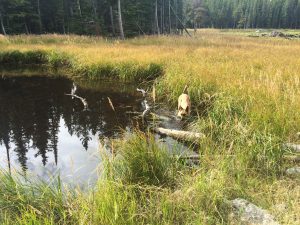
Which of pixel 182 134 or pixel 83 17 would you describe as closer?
pixel 182 134

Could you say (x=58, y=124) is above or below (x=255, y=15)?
below

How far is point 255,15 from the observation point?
297 ft

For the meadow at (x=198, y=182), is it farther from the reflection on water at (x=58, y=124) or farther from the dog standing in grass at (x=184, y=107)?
the dog standing in grass at (x=184, y=107)

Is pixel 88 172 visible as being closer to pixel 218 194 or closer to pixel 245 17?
pixel 218 194

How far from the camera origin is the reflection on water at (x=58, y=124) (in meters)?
4.87

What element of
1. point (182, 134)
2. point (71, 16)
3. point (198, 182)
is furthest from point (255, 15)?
point (198, 182)

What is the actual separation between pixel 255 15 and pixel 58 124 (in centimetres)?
9556

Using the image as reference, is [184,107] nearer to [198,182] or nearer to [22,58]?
[198,182]

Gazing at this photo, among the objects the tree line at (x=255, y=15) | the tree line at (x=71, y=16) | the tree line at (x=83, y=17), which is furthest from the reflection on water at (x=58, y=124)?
the tree line at (x=255, y=15)

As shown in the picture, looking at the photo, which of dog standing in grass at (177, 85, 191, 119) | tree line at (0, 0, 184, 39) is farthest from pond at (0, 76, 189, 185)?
tree line at (0, 0, 184, 39)

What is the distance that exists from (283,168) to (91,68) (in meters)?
8.82

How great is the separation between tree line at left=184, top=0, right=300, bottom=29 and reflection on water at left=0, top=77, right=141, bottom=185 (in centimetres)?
8151

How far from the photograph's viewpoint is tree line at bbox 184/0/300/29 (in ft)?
288

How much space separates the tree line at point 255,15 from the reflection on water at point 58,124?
3209 inches
